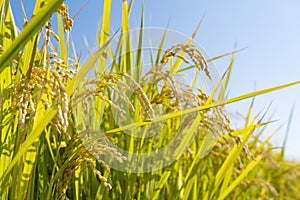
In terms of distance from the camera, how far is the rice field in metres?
0.87

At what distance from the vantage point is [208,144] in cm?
154

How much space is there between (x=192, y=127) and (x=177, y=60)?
275 millimetres

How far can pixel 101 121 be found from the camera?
1299 millimetres

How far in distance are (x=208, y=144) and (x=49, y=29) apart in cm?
86

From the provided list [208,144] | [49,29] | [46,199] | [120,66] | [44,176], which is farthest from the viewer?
[208,144]

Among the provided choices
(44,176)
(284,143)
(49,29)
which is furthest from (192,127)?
(284,143)

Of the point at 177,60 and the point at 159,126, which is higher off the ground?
the point at 177,60

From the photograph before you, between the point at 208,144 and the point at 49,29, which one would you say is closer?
the point at 49,29

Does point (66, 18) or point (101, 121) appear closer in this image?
point (66, 18)

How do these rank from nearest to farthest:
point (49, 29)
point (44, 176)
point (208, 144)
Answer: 1. point (49, 29)
2. point (44, 176)
3. point (208, 144)

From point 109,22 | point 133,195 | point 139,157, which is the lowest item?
point 133,195

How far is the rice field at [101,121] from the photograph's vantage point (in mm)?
868

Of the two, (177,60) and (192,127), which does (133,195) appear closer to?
(192,127)

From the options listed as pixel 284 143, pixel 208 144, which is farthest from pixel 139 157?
pixel 284 143
